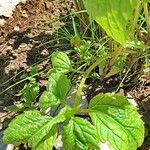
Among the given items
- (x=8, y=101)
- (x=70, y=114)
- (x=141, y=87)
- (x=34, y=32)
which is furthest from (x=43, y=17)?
(x=70, y=114)

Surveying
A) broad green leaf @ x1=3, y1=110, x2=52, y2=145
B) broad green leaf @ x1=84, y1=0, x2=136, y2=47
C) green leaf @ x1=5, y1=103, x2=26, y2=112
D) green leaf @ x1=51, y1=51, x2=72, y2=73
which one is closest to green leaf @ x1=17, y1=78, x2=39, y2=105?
green leaf @ x1=5, y1=103, x2=26, y2=112

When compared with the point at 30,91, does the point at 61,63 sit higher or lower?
higher

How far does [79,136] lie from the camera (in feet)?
3.59

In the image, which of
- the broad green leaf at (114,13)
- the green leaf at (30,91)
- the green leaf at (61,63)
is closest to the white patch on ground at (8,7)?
the green leaf at (30,91)

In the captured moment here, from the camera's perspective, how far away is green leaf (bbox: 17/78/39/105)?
1.48 metres

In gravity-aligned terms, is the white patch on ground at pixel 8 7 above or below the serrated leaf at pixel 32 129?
above

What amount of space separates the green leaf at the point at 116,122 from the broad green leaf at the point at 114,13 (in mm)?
451

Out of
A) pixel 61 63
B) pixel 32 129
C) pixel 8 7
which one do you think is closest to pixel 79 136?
pixel 32 129

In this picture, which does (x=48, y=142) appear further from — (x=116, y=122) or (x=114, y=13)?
(x=114, y=13)

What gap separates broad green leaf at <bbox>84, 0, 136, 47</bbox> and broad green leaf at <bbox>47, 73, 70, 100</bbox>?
0.55 meters

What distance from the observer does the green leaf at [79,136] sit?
1.08 m

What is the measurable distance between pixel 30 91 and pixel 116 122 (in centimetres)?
48

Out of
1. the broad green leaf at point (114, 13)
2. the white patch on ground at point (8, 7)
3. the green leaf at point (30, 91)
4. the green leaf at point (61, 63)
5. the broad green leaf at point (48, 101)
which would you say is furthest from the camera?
the white patch on ground at point (8, 7)

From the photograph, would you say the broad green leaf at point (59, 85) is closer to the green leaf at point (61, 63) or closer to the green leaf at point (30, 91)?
the green leaf at point (61, 63)
